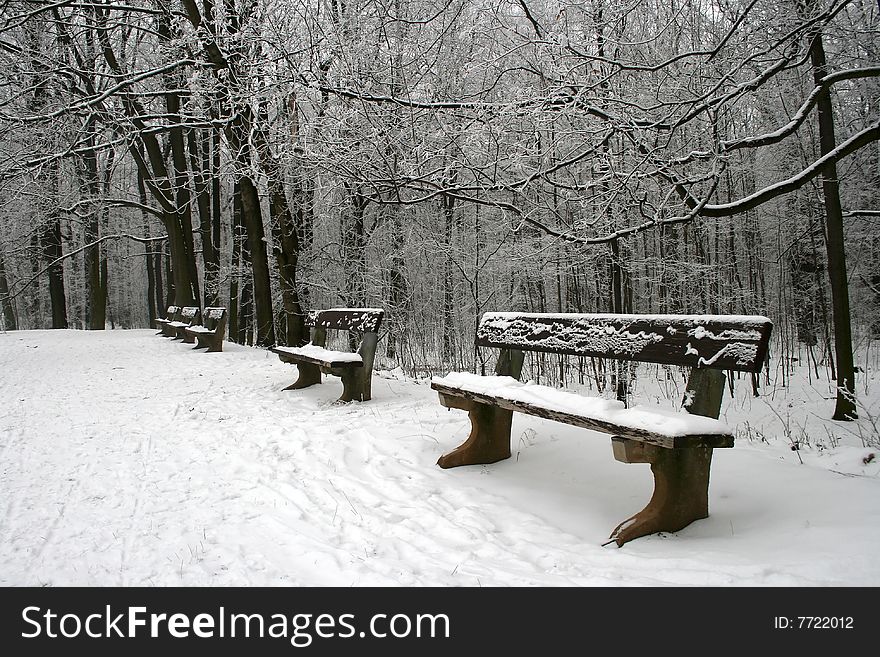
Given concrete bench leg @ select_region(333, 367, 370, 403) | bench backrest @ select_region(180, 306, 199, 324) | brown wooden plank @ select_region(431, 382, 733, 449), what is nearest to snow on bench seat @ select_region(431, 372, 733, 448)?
brown wooden plank @ select_region(431, 382, 733, 449)

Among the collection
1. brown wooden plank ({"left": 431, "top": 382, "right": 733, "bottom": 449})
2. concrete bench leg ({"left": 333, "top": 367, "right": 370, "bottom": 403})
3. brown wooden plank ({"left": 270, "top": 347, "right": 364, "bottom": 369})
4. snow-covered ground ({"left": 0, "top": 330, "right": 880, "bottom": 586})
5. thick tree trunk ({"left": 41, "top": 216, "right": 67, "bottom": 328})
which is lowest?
snow-covered ground ({"left": 0, "top": 330, "right": 880, "bottom": 586})

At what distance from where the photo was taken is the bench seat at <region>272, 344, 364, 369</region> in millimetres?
5773

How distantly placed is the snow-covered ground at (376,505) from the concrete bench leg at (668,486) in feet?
0.25

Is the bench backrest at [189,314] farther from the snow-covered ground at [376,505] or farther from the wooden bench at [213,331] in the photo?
the snow-covered ground at [376,505]

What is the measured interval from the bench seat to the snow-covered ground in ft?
1.47

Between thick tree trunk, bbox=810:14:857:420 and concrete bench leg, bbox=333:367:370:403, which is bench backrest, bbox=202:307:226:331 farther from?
thick tree trunk, bbox=810:14:857:420

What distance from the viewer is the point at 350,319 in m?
6.38

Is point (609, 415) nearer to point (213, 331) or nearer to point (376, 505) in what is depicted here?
point (376, 505)

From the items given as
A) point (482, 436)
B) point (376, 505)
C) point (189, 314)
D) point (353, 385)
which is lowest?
point (376, 505)

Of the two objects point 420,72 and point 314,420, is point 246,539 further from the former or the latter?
point 420,72

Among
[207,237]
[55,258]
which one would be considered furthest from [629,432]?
[55,258]

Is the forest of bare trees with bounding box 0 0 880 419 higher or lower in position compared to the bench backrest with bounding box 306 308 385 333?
higher

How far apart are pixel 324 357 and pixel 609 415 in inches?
147

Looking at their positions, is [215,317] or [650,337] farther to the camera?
[215,317]
